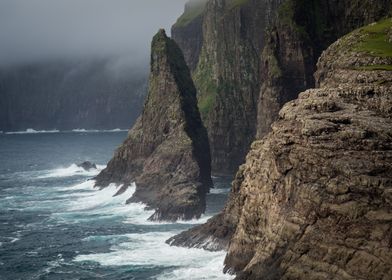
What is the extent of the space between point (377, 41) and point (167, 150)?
63443 mm

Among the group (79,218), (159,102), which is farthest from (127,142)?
(79,218)

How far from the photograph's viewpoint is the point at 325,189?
6469cm

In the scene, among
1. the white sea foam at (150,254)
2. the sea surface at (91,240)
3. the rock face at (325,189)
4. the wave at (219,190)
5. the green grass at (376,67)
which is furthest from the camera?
the wave at (219,190)

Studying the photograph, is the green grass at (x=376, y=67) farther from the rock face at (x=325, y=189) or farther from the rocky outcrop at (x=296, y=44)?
the rocky outcrop at (x=296, y=44)

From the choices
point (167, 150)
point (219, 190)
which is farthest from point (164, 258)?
point (219, 190)

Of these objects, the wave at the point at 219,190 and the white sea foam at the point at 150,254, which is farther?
the wave at the point at 219,190

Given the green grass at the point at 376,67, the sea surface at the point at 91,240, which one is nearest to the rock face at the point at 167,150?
the sea surface at the point at 91,240

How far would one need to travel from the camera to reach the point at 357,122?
216ft

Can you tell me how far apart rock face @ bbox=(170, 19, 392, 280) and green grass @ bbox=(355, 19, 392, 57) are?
14.2 ft

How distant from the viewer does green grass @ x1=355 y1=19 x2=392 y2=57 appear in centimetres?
8712

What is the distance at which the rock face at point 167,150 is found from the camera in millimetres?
133238

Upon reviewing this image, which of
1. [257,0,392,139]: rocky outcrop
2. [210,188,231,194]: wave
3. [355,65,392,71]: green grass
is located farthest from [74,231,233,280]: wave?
[257,0,392,139]: rocky outcrop

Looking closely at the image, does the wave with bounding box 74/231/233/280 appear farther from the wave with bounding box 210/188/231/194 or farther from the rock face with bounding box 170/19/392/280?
the wave with bounding box 210/188/231/194

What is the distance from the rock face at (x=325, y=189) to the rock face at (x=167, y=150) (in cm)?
4948
